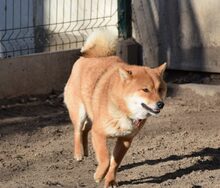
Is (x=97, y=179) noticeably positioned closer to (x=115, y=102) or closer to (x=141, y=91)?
(x=115, y=102)

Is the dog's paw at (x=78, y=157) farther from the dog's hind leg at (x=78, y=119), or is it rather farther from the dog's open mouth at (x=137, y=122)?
the dog's open mouth at (x=137, y=122)

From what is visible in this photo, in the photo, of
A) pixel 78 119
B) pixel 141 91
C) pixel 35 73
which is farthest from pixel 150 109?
pixel 35 73

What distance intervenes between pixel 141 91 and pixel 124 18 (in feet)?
14.5

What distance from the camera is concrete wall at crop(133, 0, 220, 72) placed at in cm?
970

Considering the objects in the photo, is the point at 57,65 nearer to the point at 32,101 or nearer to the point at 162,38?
the point at 32,101

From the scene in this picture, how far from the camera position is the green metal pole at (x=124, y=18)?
9.91m

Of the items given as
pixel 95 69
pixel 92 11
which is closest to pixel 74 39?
pixel 92 11

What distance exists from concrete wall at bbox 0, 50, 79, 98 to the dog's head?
3448 mm

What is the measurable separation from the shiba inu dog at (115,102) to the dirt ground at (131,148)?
32cm

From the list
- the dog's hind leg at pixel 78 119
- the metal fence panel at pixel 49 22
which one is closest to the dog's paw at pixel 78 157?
the dog's hind leg at pixel 78 119

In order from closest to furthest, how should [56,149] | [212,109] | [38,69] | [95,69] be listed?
[95,69], [56,149], [212,109], [38,69]

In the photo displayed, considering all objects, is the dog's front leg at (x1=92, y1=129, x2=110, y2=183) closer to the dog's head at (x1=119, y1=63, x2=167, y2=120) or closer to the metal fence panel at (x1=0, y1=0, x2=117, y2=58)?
the dog's head at (x1=119, y1=63, x2=167, y2=120)

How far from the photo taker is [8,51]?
9.87 metres

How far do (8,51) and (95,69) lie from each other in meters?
3.47
